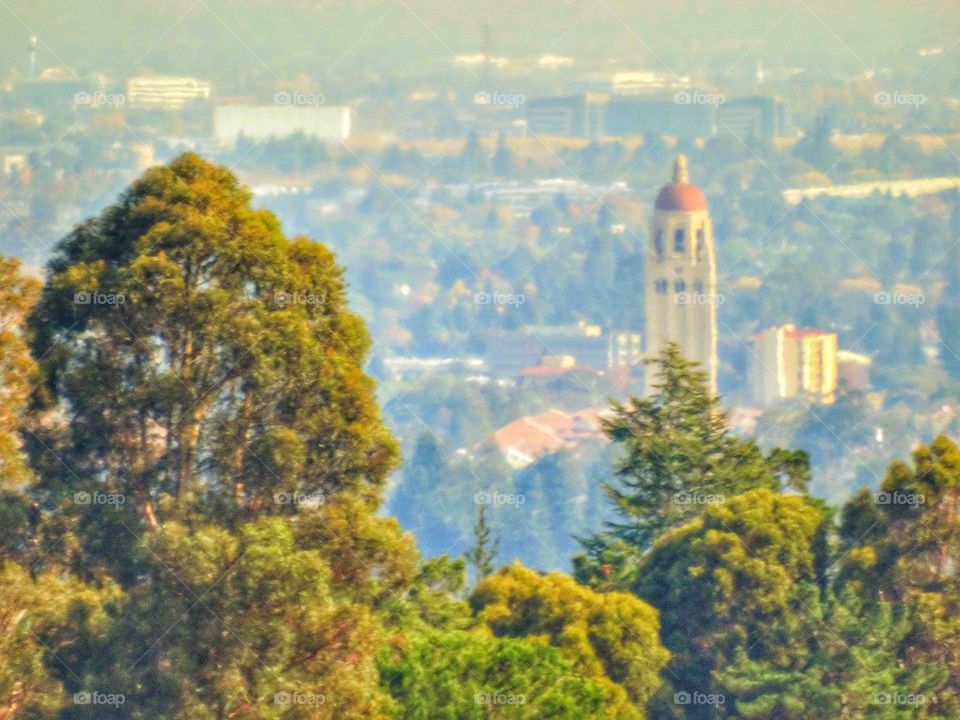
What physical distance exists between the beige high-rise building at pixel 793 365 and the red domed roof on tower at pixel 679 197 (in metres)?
10.7

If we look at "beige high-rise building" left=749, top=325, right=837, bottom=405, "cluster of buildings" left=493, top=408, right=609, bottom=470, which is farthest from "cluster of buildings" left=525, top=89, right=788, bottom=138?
"cluster of buildings" left=493, top=408, right=609, bottom=470

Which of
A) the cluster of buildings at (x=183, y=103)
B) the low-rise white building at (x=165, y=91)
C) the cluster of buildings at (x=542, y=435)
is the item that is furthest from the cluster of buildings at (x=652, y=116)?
the cluster of buildings at (x=542, y=435)

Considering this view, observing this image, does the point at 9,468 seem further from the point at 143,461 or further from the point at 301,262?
the point at 301,262

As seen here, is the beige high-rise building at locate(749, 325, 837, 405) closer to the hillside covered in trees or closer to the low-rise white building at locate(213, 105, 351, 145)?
the low-rise white building at locate(213, 105, 351, 145)

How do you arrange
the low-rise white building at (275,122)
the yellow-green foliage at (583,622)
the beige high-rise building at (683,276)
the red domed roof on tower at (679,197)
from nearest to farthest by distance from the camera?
the yellow-green foliage at (583,622) → the beige high-rise building at (683,276) → the red domed roof on tower at (679,197) → the low-rise white building at (275,122)

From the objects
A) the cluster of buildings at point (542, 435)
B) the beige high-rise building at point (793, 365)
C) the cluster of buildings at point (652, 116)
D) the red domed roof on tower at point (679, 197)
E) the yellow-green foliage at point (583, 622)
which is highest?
the cluster of buildings at point (652, 116)

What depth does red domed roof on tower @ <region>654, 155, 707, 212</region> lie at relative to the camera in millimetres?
139250

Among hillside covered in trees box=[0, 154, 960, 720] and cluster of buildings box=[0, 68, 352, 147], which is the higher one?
cluster of buildings box=[0, 68, 352, 147]

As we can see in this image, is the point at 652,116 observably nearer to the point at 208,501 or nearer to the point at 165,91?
the point at 165,91

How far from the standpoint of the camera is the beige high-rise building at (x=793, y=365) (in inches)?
5586

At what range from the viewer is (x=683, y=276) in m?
138

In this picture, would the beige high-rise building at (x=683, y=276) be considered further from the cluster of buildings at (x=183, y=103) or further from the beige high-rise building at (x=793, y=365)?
the cluster of buildings at (x=183, y=103)

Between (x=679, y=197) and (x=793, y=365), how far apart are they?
1260 centimetres

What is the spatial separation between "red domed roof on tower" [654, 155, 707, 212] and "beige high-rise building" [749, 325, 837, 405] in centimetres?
1070
